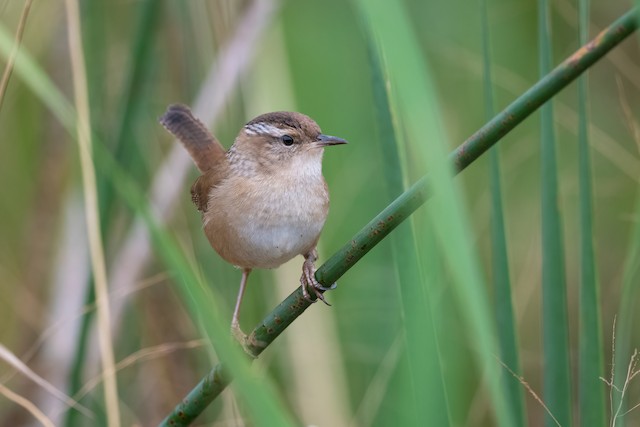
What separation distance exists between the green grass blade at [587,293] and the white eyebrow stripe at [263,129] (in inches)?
43.8

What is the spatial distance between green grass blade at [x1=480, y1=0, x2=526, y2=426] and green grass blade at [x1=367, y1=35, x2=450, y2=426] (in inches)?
9.1

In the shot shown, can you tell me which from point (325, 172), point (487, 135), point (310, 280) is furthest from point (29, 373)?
point (325, 172)

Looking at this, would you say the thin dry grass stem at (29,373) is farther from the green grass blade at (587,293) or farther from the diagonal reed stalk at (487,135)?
the green grass blade at (587,293)

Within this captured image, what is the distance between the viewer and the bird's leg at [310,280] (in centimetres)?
195

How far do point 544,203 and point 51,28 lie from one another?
112 inches

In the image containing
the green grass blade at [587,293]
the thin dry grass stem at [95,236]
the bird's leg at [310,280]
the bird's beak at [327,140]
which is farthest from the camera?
the bird's beak at [327,140]

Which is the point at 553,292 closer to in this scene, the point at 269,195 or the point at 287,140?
the point at 269,195

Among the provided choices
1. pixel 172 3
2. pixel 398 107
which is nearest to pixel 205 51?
pixel 172 3

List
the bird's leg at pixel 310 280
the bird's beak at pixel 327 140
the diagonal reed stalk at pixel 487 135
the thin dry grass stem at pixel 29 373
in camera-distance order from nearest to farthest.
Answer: the diagonal reed stalk at pixel 487 135
the bird's leg at pixel 310 280
the thin dry grass stem at pixel 29 373
the bird's beak at pixel 327 140

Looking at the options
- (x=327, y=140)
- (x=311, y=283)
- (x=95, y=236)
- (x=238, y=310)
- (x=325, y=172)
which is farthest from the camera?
(x=325, y=172)

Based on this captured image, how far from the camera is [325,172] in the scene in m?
3.93

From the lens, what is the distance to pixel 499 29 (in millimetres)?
4234

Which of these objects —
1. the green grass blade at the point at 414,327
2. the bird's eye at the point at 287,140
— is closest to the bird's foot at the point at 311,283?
the green grass blade at the point at 414,327

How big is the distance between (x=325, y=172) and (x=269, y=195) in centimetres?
141
